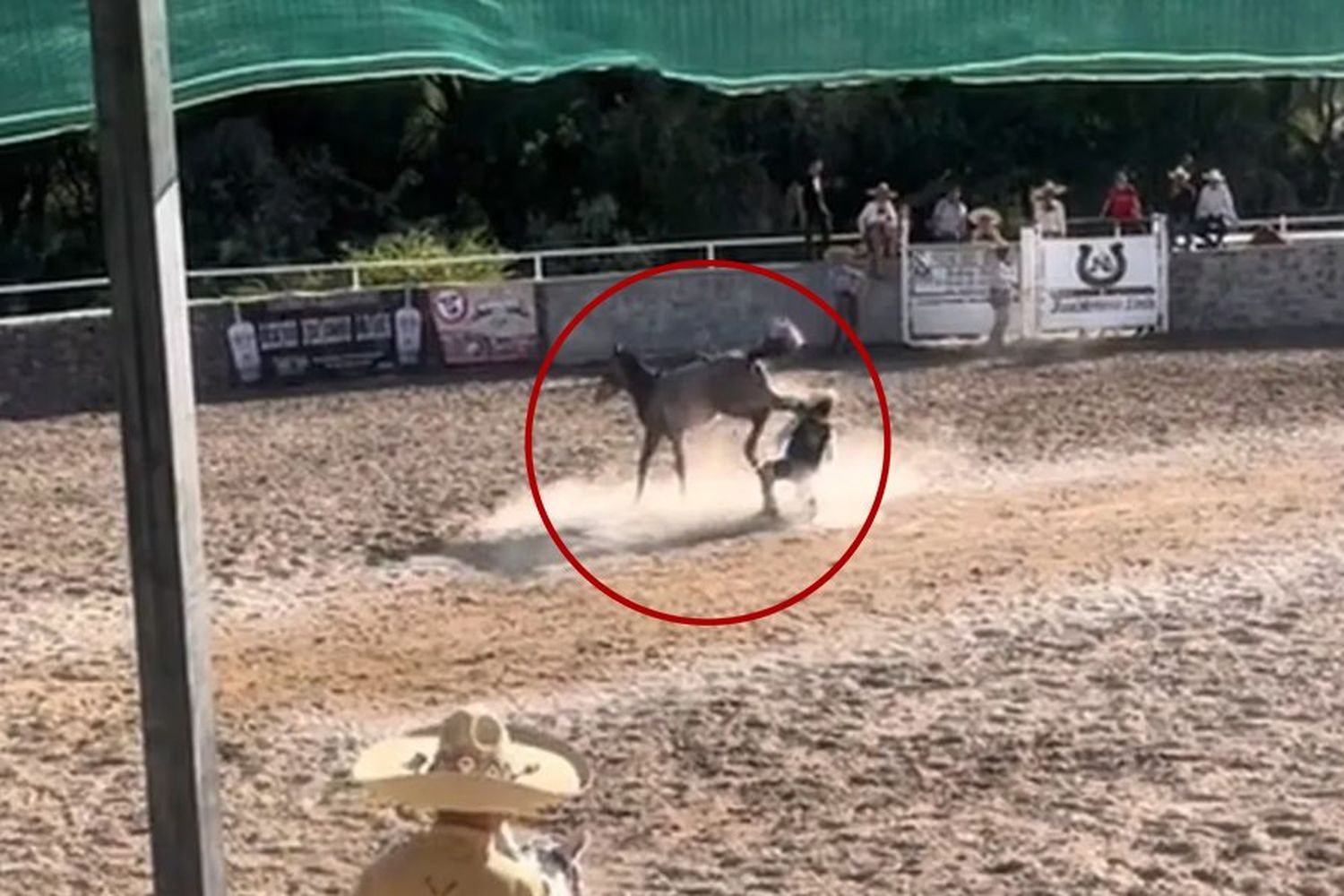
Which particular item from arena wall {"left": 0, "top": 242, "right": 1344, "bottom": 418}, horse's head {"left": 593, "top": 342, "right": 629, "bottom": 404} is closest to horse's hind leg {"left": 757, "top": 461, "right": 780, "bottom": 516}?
horse's head {"left": 593, "top": 342, "right": 629, "bottom": 404}

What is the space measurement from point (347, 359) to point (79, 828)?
1367 centimetres

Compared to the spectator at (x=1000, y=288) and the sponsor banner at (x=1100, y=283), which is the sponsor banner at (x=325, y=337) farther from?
the sponsor banner at (x=1100, y=283)

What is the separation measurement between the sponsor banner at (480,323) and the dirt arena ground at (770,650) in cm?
384

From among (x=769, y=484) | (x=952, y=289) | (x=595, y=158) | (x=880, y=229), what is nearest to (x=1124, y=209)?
(x=952, y=289)

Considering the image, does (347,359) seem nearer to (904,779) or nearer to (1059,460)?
(1059,460)

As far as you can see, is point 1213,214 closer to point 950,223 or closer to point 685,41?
point 950,223

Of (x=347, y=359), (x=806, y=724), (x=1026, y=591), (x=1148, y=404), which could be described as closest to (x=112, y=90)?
(x=806, y=724)

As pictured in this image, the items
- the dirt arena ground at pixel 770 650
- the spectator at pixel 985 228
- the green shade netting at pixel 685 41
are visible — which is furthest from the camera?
the spectator at pixel 985 228

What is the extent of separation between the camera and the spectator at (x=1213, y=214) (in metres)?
24.0

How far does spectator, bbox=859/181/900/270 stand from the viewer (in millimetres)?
22438

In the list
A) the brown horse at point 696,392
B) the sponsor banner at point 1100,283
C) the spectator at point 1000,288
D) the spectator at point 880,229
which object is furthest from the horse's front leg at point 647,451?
the sponsor banner at point 1100,283

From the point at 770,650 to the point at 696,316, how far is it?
12.0 meters

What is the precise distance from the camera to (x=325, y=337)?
21.4 m

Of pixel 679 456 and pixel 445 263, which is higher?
pixel 445 263
